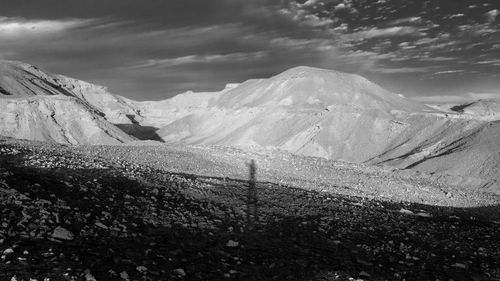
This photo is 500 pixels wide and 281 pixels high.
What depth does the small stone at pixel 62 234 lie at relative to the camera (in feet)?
26.9

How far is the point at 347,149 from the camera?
79.4 metres

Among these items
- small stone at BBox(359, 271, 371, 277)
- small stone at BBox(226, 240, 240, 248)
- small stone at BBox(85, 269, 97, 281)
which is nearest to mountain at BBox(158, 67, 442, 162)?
small stone at BBox(226, 240, 240, 248)

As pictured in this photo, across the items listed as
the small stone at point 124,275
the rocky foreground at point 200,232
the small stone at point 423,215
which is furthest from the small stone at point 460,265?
the small stone at point 124,275

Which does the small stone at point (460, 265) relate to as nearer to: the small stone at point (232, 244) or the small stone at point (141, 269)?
the small stone at point (232, 244)

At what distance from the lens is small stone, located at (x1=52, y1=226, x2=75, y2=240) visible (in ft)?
26.9

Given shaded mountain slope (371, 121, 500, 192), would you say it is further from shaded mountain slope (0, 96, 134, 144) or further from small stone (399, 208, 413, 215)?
shaded mountain slope (0, 96, 134, 144)

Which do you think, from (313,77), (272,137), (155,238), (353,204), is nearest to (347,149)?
(272,137)

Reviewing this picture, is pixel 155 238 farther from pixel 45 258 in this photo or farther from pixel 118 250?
pixel 45 258

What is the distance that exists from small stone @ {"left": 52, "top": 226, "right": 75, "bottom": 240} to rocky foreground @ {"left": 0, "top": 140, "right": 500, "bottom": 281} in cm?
3

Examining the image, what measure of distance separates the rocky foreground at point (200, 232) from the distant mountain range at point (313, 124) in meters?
21.0

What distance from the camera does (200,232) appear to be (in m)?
10.7

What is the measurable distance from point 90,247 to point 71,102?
83969 mm

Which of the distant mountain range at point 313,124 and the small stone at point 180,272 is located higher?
the distant mountain range at point 313,124

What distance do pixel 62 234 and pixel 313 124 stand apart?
8312 cm
